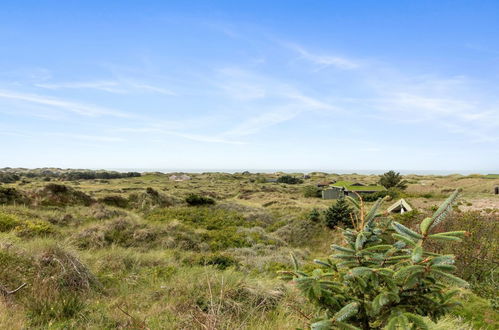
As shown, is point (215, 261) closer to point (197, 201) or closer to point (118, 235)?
point (118, 235)

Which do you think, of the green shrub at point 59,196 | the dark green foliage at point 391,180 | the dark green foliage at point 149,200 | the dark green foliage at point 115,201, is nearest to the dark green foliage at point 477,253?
the dark green foliage at point 149,200

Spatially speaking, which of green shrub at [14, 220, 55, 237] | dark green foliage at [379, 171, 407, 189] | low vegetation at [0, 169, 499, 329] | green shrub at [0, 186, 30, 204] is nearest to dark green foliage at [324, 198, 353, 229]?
low vegetation at [0, 169, 499, 329]

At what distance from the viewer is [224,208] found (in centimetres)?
2625

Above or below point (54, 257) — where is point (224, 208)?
below

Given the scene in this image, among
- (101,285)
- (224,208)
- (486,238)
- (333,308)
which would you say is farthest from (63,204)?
(486,238)

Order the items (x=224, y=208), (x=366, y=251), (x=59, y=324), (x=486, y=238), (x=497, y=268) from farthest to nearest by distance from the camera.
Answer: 1. (x=224, y=208)
2. (x=486, y=238)
3. (x=497, y=268)
4. (x=59, y=324)
5. (x=366, y=251)

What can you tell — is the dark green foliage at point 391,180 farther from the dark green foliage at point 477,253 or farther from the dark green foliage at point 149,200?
the dark green foliage at point 477,253

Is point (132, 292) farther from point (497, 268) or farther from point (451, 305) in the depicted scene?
point (497, 268)

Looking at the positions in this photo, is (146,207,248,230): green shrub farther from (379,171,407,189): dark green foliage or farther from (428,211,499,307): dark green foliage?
(379,171,407,189): dark green foliage

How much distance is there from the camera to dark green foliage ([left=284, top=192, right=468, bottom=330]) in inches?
69.2

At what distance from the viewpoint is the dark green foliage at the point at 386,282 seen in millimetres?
1757

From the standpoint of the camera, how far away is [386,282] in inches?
75.9

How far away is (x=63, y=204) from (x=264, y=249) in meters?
15.0

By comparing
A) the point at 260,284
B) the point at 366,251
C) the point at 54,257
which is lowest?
the point at 260,284
